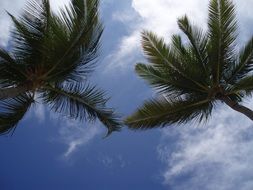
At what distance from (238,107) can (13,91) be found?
22.2 feet

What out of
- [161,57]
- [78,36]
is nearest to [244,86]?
[161,57]

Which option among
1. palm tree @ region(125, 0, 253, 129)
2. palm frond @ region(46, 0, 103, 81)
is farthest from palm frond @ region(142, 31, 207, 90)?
palm frond @ region(46, 0, 103, 81)

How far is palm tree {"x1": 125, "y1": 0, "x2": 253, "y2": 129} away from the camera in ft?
49.0

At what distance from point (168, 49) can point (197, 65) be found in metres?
1.15

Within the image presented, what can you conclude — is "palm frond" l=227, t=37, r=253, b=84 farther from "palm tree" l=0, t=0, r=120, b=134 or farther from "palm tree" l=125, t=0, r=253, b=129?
"palm tree" l=0, t=0, r=120, b=134

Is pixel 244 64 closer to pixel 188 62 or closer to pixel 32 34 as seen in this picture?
pixel 188 62

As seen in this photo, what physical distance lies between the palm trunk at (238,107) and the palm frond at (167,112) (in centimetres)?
57

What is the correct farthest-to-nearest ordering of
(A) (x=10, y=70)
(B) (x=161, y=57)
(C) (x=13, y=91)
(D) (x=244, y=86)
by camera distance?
(B) (x=161, y=57) < (D) (x=244, y=86) < (A) (x=10, y=70) < (C) (x=13, y=91)

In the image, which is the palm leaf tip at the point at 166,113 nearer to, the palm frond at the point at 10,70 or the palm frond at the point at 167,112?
the palm frond at the point at 167,112

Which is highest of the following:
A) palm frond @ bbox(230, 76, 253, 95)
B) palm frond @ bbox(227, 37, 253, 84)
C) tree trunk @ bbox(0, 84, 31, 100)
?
palm frond @ bbox(227, 37, 253, 84)

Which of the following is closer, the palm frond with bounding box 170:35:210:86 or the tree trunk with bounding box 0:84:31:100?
the tree trunk with bounding box 0:84:31:100

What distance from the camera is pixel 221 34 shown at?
Result: 14859mm

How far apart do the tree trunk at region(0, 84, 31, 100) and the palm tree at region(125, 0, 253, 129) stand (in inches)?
139

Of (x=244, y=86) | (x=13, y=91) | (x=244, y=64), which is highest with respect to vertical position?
(x=244, y=64)
